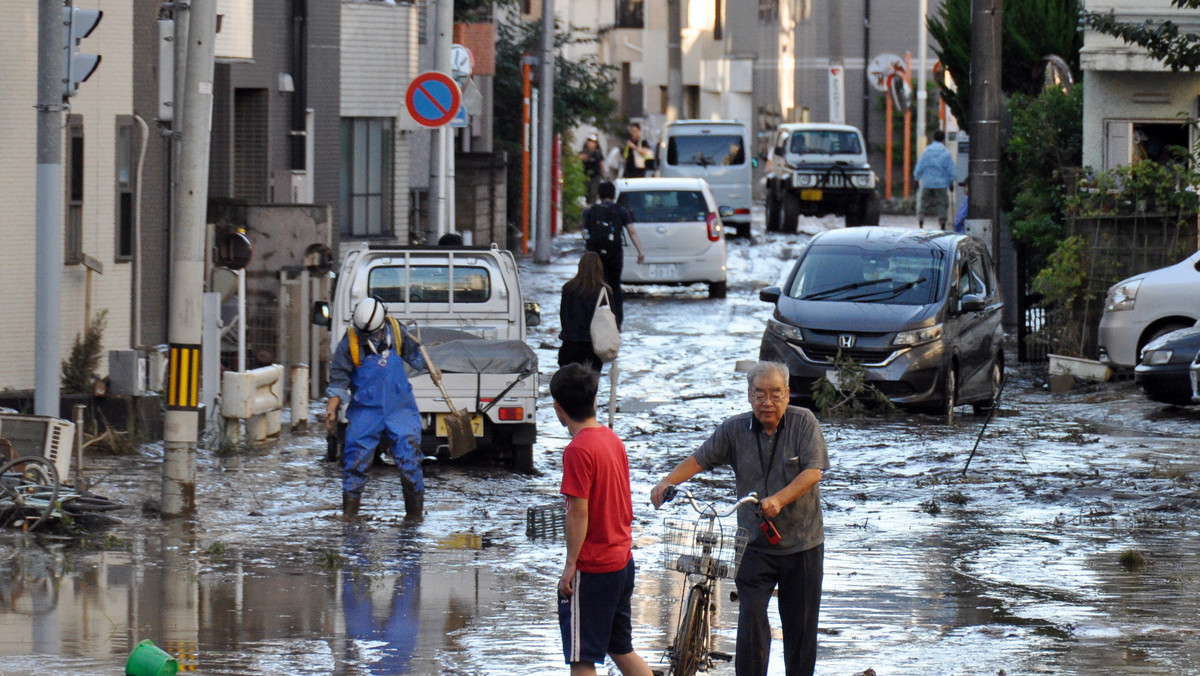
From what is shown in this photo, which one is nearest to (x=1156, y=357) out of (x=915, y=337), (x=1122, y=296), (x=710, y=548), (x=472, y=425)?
(x=1122, y=296)

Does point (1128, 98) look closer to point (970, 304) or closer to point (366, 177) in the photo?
point (970, 304)

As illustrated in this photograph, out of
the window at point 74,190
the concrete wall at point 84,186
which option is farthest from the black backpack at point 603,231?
the window at point 74,190

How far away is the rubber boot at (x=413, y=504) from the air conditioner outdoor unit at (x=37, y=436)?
213 centimetres

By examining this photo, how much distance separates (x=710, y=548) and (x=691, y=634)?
0.43 meters

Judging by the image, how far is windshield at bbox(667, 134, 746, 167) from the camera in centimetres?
3812

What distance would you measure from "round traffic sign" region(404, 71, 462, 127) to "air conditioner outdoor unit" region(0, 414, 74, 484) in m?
8.79

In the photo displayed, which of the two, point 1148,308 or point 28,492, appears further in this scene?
point 1148,308

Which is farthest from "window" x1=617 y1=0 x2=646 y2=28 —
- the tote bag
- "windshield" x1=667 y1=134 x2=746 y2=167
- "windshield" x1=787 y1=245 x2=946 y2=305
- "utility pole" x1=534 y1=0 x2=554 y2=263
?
the tote bag

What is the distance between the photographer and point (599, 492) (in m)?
6.71

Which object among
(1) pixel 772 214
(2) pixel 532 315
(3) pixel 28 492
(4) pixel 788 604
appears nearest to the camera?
(4) pixel 788 604

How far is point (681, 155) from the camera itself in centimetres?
3856

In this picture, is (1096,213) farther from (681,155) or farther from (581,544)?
(681,155)

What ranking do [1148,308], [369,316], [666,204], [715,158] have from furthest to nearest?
[715,158], [666,204], [1148,308], [369,316]

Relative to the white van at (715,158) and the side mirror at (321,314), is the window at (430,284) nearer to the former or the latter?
the side mirror at (321,314)
